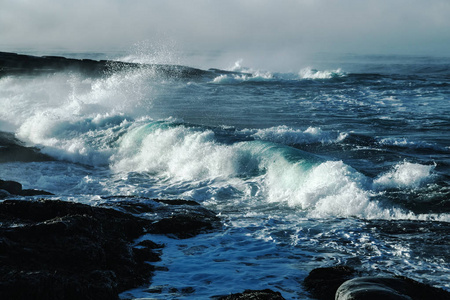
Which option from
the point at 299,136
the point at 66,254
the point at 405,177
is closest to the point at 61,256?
the point at 66,254

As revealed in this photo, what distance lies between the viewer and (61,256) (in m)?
4.36

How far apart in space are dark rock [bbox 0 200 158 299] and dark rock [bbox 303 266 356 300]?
1.80 metres

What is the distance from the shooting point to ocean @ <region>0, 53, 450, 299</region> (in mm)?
5859

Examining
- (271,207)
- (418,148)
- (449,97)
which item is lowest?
(271,207)

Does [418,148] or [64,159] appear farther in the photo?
[64,159]

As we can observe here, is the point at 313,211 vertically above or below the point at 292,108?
below

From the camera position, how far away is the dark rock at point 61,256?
3846mm

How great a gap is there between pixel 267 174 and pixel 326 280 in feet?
20.7

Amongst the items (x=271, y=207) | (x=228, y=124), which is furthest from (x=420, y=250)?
(x=228, y=124)

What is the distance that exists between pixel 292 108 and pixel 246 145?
9941mm

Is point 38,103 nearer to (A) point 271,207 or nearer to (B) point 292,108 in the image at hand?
(B) point 292,108

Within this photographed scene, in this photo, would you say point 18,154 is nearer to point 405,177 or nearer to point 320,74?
point 405,177

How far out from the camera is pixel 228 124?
17984mm

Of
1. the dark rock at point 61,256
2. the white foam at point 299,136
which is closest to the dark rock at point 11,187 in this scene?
the dark rock at point 61,256
